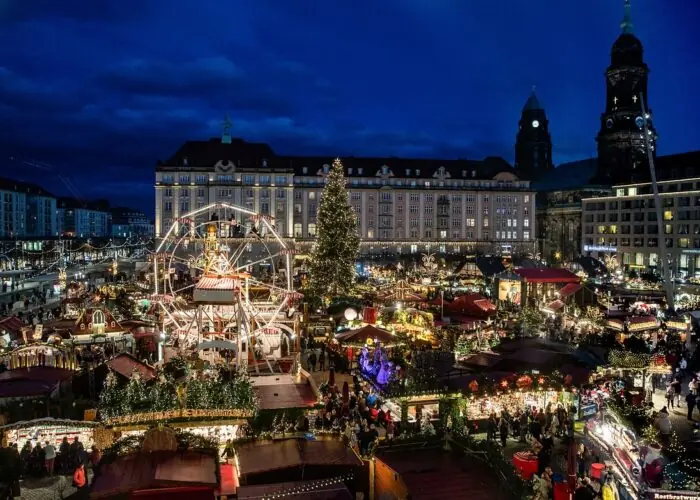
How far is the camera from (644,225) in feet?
247

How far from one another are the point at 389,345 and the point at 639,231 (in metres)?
63.8

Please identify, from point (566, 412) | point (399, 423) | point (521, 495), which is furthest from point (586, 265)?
point (521, 495)

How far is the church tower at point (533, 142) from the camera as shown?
112812mm

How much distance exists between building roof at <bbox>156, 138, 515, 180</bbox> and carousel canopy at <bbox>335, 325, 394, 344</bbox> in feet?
194

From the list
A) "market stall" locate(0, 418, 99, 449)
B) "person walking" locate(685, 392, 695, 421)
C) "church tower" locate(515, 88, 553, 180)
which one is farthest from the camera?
"church tower" locate(515, 88, 553, 180)

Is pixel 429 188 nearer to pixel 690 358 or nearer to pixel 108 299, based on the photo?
pixel 108 299

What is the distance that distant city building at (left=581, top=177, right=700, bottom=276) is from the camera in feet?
221

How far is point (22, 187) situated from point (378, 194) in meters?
87.0

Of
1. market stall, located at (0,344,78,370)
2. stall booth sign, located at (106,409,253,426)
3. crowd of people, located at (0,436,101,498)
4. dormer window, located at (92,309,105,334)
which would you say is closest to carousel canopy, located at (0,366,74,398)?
market stall, located at (0,344,78,370)

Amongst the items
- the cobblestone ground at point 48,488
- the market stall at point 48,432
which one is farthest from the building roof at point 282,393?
the cobblestone ground at point 48,488

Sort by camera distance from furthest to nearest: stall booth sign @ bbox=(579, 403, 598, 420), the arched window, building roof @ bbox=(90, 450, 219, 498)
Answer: the arched window
stall booth sign @ bbox=(579, 403, 598, 420)
building roof @ bbox=(90, 450, 219, 498)

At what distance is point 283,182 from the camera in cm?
8119

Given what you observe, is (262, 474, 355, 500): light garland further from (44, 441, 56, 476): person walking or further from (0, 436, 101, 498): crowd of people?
(44, 441, 56, 476): person walking

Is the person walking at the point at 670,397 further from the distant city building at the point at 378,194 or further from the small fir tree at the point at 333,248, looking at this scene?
the distant city building at the point at 378,194
